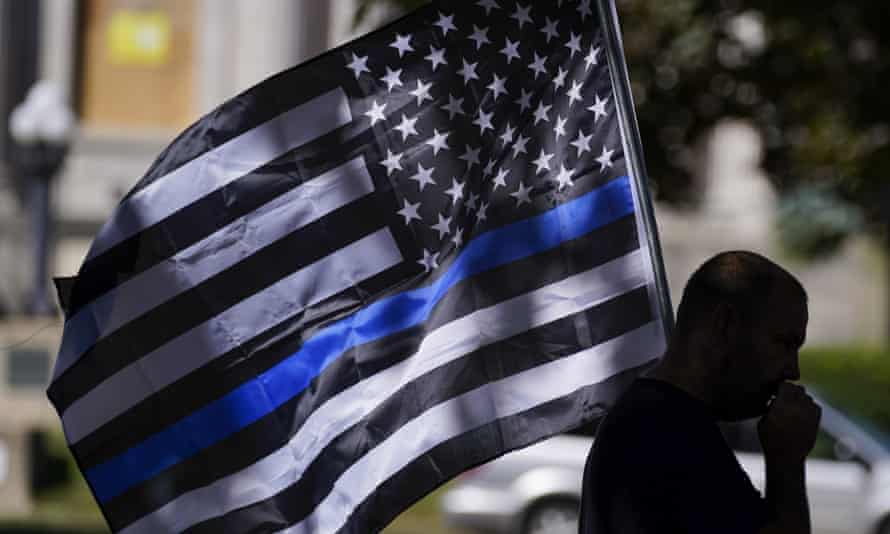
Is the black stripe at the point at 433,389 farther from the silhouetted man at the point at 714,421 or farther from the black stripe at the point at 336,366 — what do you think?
the silhouetted man at the point at 714,421

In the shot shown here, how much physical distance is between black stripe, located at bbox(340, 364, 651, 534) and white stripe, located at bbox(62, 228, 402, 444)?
1.53 ft

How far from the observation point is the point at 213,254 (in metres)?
4.75

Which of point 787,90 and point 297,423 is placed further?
point 787,90

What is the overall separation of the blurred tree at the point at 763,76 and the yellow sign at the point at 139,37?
1768cm

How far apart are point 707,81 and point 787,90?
66cm

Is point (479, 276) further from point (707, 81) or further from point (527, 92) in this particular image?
point (707, 81)

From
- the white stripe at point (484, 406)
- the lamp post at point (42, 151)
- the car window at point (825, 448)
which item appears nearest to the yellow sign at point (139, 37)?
the lamp post at point (42, 151)

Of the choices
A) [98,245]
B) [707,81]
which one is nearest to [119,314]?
[98,245]

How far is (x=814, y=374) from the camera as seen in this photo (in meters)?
25.4

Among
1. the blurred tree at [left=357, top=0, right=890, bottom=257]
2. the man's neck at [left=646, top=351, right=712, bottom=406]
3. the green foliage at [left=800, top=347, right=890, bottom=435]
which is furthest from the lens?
the green foliage at [left=800, top=347, right=890, bottom=435]

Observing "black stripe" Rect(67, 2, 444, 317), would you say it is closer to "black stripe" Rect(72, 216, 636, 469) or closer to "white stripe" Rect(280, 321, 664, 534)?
"black stripe" Rect(72, 216, 636, 469)

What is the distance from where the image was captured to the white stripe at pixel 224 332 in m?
4.69

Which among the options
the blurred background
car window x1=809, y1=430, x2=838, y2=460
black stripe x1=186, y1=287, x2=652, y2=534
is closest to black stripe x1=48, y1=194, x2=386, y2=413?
black stripe x1=186, y1=287, x2=652, y2=534

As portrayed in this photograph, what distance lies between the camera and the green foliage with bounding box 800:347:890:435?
23062 mm
